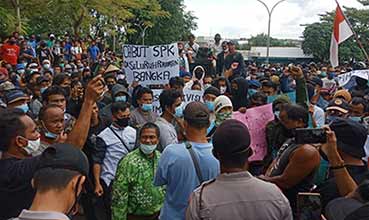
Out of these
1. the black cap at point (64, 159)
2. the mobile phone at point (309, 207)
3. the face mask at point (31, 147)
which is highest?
the black cap at point (64, 159)

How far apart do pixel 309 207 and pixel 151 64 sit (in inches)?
220

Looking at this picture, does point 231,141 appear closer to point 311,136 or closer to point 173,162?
point 173,162

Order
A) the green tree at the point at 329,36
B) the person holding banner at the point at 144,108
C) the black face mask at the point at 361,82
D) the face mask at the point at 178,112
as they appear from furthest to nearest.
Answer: the green tree at the point at 329,36 < the black face mask at the point at 361,82 < the person holding banner at the point at 144,108 < the face mask at the point at 178,112

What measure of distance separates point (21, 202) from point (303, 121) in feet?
7.60

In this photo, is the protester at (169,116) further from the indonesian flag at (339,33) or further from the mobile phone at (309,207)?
the indonesian flag at (339,33)

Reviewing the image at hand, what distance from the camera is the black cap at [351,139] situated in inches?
139

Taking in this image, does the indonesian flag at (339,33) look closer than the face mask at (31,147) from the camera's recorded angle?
No

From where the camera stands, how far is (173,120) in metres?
5.63

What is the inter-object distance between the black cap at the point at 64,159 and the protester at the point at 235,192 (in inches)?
27.6

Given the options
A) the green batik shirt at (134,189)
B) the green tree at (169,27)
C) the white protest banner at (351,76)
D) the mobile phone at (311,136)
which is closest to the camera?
the mobile phone at (311,136)

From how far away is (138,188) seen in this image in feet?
15.2

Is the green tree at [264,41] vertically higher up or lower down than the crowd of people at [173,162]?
higher up

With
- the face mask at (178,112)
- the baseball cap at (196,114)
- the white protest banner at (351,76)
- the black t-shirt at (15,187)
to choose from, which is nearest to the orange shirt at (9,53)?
the white protest banner at (351,76)

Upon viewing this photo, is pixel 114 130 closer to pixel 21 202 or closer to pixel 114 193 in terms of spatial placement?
pixel 114 193
